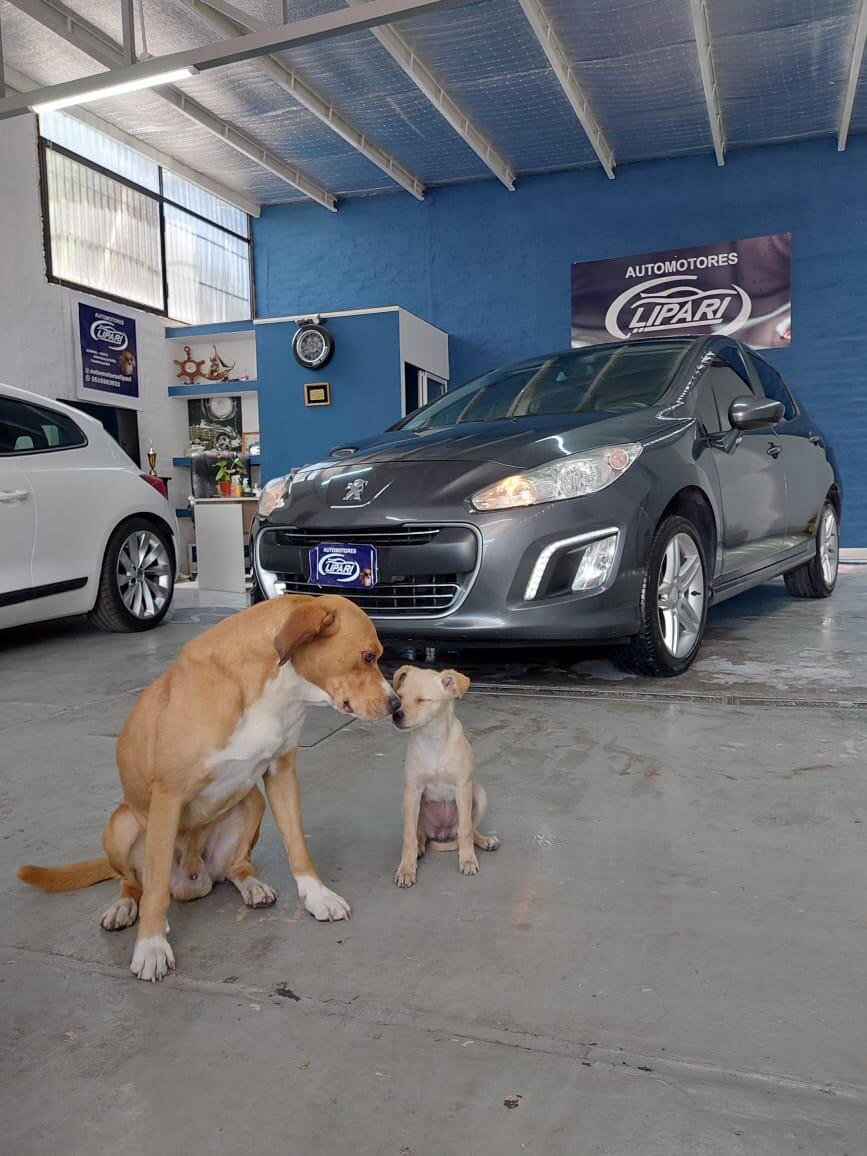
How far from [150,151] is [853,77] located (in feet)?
23.1

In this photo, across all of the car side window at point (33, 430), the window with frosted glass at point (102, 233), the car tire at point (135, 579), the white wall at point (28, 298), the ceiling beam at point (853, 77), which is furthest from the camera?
the window with frosted glass at point (102, 233)

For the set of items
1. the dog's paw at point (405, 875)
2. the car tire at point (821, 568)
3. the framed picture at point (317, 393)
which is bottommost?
the dog's paw at point (405, 875)

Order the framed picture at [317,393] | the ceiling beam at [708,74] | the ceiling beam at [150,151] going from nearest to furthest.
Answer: the ceiling beam at [708,74] → the ceiling beam at [150,151] → the framed picture at [317,393]

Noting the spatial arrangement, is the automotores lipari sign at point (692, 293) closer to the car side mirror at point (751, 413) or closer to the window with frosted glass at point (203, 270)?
the window with frosted glass at point (203, 270)

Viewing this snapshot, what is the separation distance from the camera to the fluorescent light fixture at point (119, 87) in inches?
226

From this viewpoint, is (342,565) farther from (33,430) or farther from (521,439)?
(33,430)

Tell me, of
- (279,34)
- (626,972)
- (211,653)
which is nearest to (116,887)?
(211,653)

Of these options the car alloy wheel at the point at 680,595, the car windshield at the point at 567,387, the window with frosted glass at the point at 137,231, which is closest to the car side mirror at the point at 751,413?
the car windshield at the point at 567,387

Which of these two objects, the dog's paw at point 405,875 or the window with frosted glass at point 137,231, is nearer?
the dog's paw at point 405,875

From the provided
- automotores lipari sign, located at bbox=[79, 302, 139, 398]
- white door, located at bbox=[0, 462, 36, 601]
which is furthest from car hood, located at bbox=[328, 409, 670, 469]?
automotores lipari sign, located at bbox=[79, 302, 139, 398]

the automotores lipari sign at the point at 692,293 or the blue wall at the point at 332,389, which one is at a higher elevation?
the automotores lipari sign at the point at 692,293

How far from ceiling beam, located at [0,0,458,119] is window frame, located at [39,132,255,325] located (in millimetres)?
2463

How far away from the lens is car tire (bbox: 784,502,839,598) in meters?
5.27

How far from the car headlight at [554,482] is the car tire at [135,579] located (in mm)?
2544
